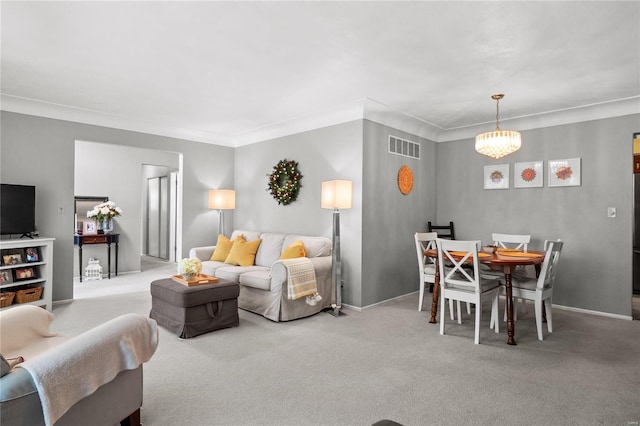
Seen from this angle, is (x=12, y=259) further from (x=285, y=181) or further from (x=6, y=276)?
(x=285, y=181)

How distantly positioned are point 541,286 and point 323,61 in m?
2.98

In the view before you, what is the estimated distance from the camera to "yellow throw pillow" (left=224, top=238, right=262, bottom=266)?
16.8ft

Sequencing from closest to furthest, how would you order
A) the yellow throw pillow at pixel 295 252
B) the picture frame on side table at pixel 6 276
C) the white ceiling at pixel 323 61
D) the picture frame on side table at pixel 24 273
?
the white ceiling at pixel 323 61, the picture frame on side table at pixel 6 276, the picture frame on side table at pixel 24 273, the yellow throw pillow at pixel 295 252

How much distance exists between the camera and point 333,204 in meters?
4.48

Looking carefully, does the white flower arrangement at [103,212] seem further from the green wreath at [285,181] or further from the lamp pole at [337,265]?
the lamp pole at [337,265]

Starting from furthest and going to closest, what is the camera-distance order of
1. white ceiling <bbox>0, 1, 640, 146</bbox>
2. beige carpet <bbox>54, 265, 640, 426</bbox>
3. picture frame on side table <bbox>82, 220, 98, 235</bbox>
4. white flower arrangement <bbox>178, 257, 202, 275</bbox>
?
picture frame on side table <bbox>82, 220, 98, 235</bbox> < white flower arrangement <bbox>178, 257, 202, 275</bbox> < white ceiling <bbox>0, 1, 640, 146</bbox> < beige carpet <bbox>54, 265, 640, 426</bbox>

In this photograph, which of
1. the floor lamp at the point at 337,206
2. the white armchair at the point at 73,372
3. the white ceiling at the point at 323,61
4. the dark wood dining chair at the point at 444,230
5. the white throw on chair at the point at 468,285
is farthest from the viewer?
the dark wood dining chair at the point at 444,230

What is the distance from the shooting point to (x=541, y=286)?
3.60 meters

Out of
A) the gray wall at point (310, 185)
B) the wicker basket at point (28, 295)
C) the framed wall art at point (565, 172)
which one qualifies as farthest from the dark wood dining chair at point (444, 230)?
the wicker basket at point (28, 295)

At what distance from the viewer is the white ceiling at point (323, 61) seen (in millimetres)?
2564

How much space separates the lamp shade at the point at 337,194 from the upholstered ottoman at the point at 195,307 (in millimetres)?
1475

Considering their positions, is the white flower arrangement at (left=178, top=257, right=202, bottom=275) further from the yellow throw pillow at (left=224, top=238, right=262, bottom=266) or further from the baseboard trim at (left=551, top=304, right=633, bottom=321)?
the baseboard trim at (left=551, top=304, right=633, bottom=321)

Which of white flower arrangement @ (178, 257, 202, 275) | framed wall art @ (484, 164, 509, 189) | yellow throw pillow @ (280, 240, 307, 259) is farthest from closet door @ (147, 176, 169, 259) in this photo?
framed wall art @ (484, 164, 509, 189)

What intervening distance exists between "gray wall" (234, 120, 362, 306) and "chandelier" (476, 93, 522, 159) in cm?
144
